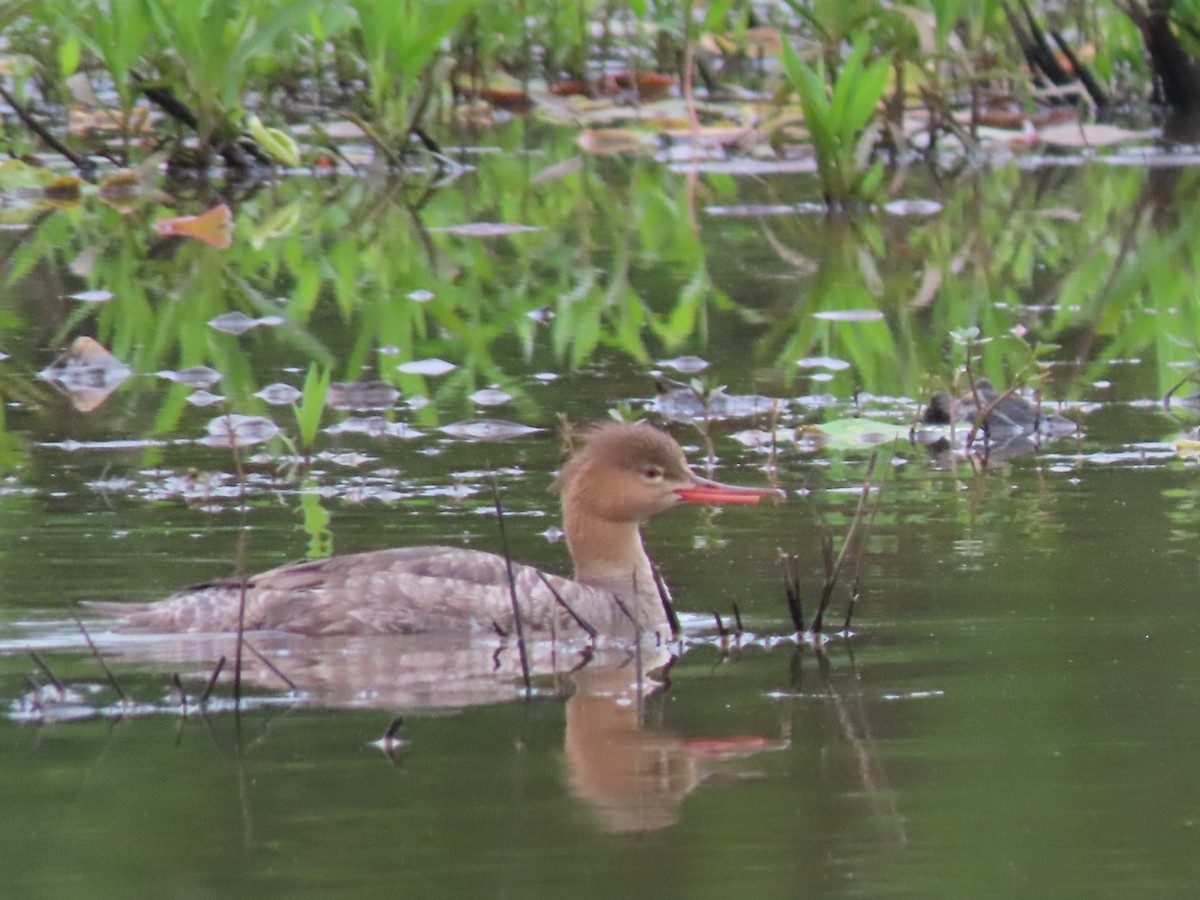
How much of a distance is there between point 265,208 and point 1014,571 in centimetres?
943

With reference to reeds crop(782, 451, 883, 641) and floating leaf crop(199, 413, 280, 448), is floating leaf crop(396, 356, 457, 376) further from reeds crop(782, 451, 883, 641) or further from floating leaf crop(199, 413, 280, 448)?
reeds crop(782, 451, 883, 641)

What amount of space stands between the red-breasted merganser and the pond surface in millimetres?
105

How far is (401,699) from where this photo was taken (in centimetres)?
590

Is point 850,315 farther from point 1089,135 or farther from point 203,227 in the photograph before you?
point 1089,135

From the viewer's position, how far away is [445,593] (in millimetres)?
6871

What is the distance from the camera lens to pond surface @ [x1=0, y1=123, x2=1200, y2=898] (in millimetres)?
4582

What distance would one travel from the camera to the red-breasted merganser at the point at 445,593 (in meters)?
6.62

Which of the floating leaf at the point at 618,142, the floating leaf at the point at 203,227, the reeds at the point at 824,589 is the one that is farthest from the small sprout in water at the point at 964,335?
the floating leaf at the point at 618,142

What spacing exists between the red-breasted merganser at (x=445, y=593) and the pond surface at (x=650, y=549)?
0.11 meters

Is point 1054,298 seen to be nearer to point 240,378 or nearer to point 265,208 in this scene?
point 240,378

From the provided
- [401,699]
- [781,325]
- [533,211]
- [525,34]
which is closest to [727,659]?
[401,699]

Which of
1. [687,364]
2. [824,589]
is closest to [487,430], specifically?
[687,364]

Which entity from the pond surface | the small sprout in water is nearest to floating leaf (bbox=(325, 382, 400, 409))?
the pond surface

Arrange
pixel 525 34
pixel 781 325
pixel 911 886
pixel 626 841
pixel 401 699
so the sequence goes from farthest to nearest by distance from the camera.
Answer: pixel 525 34
pixel 781 325
pixel 401 699
pixel 626 841
pixel 911 886
